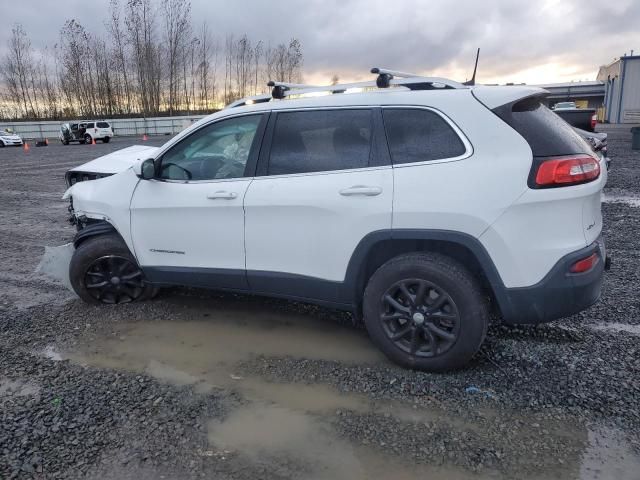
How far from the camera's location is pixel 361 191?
3.36 metres

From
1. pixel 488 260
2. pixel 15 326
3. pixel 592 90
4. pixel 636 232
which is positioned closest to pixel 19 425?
pixel 15 326

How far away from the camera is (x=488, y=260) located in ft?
10.1

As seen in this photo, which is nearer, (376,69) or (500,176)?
(500,176)

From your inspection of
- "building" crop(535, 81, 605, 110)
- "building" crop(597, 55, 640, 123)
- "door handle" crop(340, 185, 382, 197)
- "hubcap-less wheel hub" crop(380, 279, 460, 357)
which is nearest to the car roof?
"door handle" crop(340, 185, 382, 197)

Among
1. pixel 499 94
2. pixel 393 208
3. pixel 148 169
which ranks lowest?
pixel 393 208

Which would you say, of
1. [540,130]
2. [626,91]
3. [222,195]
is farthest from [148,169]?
[626,91]

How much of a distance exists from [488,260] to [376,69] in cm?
159

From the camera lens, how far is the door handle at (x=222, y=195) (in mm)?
3826

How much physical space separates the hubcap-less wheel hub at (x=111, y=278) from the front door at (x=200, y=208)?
37 cm

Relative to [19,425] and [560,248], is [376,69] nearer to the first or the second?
[560,248]

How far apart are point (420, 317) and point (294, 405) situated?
99 centimetres

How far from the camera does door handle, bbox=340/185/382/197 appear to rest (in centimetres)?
332

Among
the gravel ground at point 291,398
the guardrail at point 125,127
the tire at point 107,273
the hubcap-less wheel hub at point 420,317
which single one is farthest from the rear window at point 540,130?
the guardrail at point 125,127

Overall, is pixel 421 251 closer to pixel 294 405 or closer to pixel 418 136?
pixel 418 136
